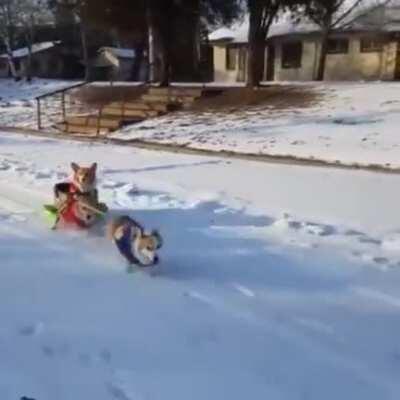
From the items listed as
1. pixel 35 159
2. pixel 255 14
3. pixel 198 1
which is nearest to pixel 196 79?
pixel 198 1

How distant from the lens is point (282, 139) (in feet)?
47.2

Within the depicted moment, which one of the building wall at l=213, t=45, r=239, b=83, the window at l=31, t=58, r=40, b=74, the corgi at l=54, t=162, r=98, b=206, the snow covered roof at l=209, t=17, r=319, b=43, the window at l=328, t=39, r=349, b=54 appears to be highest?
the snow covered roof at l=209, t=17, r=319, b=43

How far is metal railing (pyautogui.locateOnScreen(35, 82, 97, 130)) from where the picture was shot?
2211 centimetres

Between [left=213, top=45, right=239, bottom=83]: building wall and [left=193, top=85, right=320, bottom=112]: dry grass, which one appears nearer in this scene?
[left=193, top=85, right=320, bottom=112]: dry grass

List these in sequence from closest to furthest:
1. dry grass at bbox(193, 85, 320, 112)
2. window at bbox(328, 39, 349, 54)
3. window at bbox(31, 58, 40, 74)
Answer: dry grass at bbox(193, 85, 320, 112) < window at bbox(328, 39, 349, 54) < window at bbox(31, 58, 40, 74)

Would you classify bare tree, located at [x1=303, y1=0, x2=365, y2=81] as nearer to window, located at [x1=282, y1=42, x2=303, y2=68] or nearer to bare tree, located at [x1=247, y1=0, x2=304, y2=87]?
bare tree, located at [x1=247, y1=0, x2=304, y2=87]

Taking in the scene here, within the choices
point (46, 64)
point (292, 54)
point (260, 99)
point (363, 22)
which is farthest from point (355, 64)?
point (46, 64)

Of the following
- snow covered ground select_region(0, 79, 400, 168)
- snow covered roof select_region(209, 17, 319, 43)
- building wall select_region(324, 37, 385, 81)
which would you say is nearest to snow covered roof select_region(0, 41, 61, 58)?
snow covered roof select_region(209, 17, 319, 43)

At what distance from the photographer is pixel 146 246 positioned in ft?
17.3

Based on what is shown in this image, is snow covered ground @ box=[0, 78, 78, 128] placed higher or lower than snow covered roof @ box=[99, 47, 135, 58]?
lower

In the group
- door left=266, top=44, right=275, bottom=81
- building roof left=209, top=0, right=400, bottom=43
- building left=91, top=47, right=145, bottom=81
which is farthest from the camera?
building left=91, top=47, right=145, bottom=81

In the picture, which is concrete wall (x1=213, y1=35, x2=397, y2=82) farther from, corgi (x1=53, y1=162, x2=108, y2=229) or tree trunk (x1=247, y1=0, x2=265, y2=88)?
corgi (x1=53, y1=162, x2=108, y2=229)

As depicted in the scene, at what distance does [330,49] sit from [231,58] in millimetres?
6338

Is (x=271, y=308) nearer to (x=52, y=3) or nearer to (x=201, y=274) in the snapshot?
(x=201, y=274)
